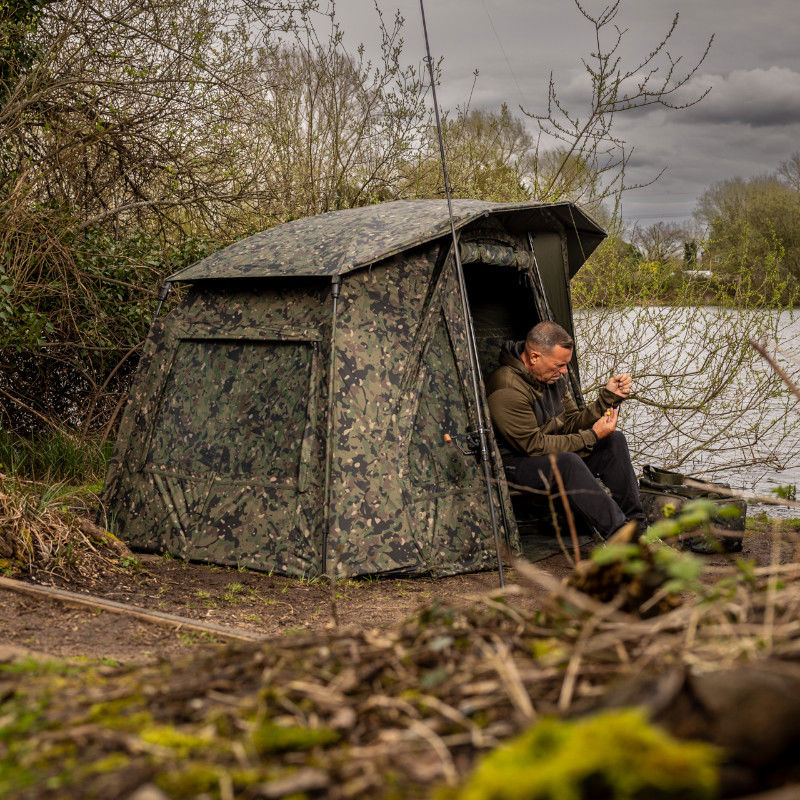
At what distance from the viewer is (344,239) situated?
5.68 m

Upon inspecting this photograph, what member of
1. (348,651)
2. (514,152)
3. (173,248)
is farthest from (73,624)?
(514,152)

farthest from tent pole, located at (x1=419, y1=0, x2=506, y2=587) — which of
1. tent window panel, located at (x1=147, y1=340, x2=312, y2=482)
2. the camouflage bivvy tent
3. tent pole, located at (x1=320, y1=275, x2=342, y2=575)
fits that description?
tent window panel, located at (x1=147, y1=340, x2=312, y2=482)

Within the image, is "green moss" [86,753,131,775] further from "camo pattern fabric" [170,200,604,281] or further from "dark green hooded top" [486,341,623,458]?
"dark green hooded top" [486,341,623,458]

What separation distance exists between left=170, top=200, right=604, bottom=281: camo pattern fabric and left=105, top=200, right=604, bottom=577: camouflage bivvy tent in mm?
15

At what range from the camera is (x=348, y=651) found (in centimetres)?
199

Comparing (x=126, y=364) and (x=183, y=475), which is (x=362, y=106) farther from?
(x=183, y=475)

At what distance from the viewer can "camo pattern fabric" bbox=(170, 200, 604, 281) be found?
5.48 metres

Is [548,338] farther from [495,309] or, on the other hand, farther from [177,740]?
[177,740]

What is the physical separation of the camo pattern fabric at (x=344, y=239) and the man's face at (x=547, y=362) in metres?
1.01

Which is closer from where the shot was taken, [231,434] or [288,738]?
[288,738]

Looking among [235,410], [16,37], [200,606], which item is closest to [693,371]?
[235,410]

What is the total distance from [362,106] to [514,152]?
186 centimetres

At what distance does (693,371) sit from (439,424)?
4135mm

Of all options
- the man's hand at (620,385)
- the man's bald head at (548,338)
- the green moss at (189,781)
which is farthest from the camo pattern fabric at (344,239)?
the green moss at (189,781)
